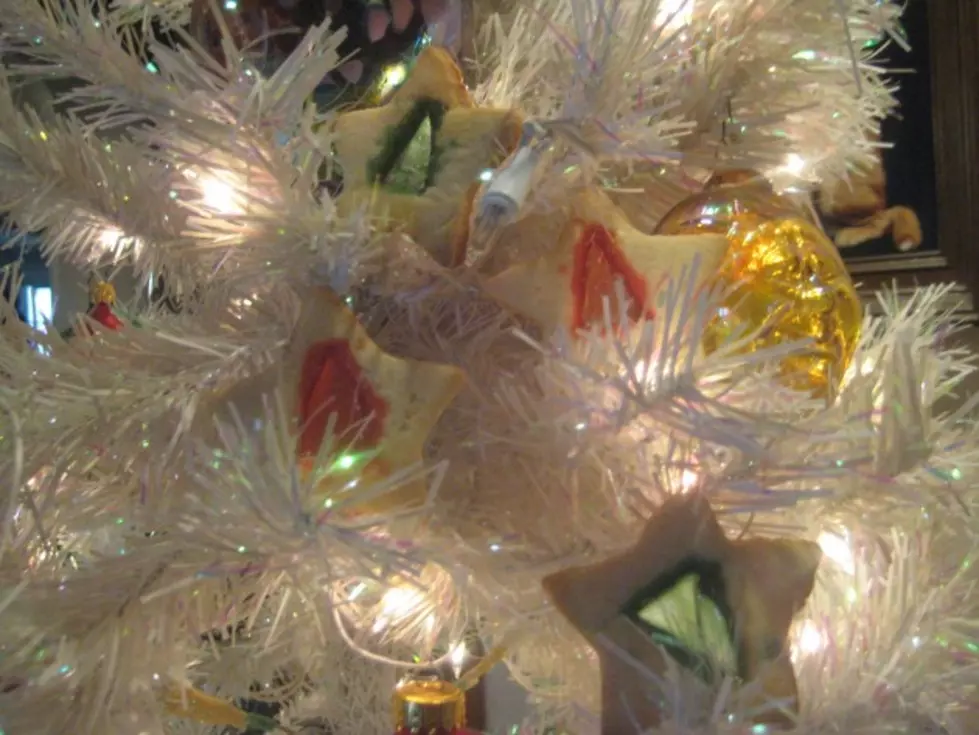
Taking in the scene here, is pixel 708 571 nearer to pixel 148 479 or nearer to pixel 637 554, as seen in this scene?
pixel 637 554

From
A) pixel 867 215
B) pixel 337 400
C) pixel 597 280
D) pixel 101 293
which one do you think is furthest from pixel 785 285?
pixel 101 293

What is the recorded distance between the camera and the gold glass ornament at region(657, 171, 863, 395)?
41 centimetres

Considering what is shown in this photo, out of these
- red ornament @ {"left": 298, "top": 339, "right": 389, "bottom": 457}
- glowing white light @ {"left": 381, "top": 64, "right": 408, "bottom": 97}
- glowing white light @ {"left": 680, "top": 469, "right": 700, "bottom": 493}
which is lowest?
glowing white light @ {"left": 680, "top": 469, "right": 700, "bottom": 493}

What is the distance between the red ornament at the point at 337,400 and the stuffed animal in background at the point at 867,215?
25.8 inches

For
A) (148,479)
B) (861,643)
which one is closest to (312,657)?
(148,479)

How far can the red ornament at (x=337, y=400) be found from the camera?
1.11 feet

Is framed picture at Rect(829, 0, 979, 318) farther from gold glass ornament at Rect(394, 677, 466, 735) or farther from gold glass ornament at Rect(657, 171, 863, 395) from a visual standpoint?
gold glass ornament at Rect(394, 677, 466, 735)

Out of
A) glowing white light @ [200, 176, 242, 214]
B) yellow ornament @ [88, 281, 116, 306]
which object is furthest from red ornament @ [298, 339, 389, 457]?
yellow ornament @ [88, 281, 116, 306]

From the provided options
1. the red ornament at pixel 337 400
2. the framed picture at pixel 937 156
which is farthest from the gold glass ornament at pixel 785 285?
the framed picture at pixel 937 156

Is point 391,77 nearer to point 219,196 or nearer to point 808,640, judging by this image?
point 219,196

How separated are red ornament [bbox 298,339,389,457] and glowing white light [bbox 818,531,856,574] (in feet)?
0.82

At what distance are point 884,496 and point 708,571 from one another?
0.12m

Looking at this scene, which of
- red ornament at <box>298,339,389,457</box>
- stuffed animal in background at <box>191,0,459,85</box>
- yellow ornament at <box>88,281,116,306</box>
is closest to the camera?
red ornament at <box>298,339,389,457</box>

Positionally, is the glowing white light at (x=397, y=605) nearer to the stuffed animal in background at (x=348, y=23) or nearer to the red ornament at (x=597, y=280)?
the red ornament at (x=597, y=280)
